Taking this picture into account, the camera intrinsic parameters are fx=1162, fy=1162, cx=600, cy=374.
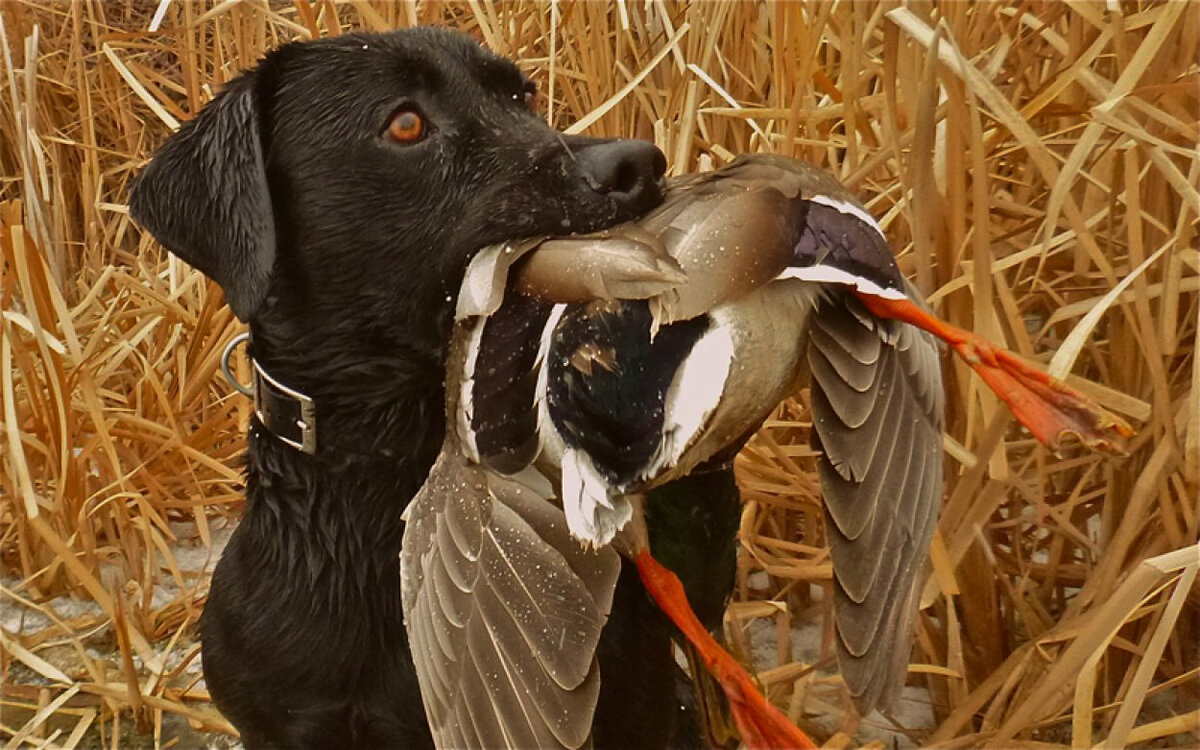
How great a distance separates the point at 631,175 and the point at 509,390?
11.6 inches

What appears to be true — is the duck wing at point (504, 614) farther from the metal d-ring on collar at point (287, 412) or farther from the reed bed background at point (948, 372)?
Answer: the reed bed background at point (948, 372)

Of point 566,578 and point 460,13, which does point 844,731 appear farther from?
point 460,13

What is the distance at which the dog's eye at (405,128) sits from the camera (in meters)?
1.41

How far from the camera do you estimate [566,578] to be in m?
1.02

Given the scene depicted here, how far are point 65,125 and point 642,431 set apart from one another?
2795 mm

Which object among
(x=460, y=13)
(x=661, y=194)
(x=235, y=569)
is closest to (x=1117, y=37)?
(x=661, y=194)

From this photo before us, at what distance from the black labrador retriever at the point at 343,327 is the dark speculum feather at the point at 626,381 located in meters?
0.34

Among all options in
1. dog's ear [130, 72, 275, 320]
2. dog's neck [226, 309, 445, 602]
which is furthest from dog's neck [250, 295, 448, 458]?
dog's ear [130, 72, 275, 320]

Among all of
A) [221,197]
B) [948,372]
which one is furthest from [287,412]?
[948,372]

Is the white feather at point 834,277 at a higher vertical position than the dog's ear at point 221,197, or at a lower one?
lower

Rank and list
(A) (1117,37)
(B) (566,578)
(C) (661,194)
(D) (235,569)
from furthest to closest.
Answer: (A) (1117,37) → (D) (235,569) → (C) (661,194) → (B) (566,578)

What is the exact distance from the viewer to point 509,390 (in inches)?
43.2

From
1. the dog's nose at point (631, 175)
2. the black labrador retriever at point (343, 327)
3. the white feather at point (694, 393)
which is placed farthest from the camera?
the black labrador retriever at point (343, 327)

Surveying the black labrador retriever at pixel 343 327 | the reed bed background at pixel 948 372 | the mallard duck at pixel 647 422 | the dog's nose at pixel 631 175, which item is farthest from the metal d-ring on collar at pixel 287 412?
the reed bed background at pixel 948 372
